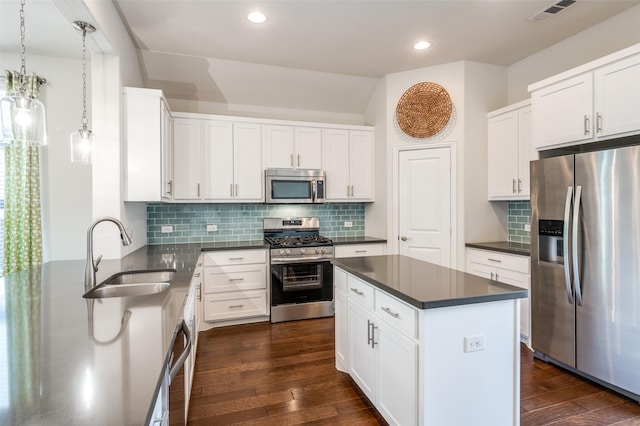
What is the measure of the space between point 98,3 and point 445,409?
3200 millimetres

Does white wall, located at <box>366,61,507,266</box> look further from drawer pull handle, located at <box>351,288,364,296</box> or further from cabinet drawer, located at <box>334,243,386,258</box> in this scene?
drawer pull handle, located at <box>351,288,364,296</box>

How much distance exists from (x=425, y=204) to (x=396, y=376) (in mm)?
2570

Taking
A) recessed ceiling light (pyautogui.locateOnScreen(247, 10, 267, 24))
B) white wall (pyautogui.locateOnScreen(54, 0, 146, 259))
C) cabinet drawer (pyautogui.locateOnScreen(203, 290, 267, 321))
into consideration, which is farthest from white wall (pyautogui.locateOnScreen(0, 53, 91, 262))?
recessed ceiling light (pyautogui.locateOnScreen(247, 10, 267, 24))

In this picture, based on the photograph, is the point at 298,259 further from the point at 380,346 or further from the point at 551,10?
the point at 551,10

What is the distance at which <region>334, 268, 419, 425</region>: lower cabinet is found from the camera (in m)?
1.65

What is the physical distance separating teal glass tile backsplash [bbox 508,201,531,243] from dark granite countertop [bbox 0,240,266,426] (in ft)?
11.9

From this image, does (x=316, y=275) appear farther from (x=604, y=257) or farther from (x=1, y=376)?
(x=1, y=376)

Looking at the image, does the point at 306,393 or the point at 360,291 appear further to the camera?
the point at 306,393

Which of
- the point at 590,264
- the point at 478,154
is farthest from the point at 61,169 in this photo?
the point at 590,264

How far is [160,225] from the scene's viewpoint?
395 cm

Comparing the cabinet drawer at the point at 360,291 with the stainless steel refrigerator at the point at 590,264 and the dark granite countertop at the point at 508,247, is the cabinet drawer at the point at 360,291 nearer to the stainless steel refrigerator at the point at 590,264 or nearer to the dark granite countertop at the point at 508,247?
the stainless steel refrigerator at the point at 590,264

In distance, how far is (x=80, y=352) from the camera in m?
0.98

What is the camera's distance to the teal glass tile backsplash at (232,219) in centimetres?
396

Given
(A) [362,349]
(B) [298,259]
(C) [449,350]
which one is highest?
(B) [298,259]
